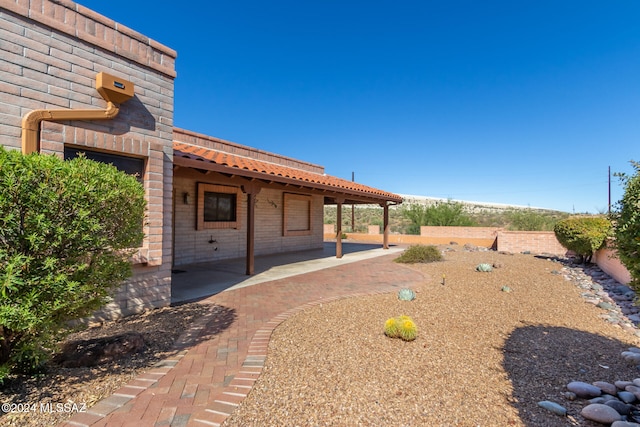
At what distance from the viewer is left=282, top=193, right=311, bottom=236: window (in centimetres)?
1400

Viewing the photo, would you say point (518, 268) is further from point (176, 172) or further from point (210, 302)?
point (176, 172)

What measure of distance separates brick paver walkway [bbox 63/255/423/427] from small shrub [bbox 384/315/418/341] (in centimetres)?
171

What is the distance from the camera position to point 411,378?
318cm

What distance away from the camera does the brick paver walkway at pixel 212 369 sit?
250 centimetres

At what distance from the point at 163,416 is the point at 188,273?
6.75 m

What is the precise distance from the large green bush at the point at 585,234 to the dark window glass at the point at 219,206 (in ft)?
42.1

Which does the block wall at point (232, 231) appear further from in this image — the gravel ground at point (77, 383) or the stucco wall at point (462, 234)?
the stucco wall at point (462, 234)

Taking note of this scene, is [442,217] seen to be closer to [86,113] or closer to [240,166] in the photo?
[240,166]

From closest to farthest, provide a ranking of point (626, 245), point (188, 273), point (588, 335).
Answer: point (626, 245) < point (588, 335) < point (188, 273)

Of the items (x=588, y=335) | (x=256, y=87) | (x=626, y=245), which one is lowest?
(x=588, y=335)

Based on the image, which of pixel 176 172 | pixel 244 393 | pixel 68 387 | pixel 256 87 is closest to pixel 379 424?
pixel 244 393

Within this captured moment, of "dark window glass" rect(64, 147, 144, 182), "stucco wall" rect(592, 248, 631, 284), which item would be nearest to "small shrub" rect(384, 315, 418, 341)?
"dark window glass" rect(64, 147, 144, 182)

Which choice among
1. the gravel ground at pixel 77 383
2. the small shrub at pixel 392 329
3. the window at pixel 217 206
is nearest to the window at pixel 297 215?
the window at pixel 217 206

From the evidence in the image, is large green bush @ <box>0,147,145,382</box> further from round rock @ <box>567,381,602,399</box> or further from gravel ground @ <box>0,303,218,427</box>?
round rock @ <box>567,381,602,399</box>
